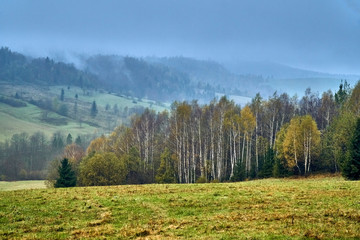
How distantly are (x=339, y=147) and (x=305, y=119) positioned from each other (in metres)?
8.07

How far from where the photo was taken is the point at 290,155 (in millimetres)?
67375

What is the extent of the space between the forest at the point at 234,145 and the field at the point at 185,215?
96.6ft

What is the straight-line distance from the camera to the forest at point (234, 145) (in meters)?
66.9

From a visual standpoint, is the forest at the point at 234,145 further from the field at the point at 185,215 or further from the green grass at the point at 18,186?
the field at the point at 185,215

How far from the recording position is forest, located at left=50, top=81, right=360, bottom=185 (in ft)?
220

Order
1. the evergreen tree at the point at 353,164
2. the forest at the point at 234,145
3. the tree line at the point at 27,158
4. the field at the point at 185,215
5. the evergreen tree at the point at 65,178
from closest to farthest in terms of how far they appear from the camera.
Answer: the field at the point at 185,215, the evergreen tree at the point at 353,164, the evergreen tree at the point at 65,178, the forest at the point at 234,145, the tree line at the point at 27,158

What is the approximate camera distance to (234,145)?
78.2 meters

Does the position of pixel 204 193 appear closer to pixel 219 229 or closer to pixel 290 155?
pixel 219 229

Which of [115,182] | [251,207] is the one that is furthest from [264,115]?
[251,207]

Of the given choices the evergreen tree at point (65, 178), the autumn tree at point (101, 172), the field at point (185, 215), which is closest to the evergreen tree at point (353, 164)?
the field at point (185, 215)

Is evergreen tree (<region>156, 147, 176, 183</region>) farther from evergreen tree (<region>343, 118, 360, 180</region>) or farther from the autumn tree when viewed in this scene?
evergreen tree (<region>343, 118, 360, 180</region>)

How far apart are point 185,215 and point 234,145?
5805 centimetres

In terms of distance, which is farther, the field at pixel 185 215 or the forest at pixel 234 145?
the forest at pixel 234 145

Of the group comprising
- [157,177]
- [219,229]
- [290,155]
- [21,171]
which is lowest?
[21,171]
